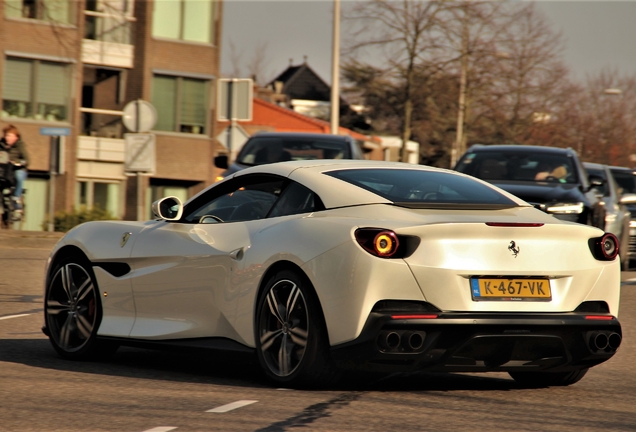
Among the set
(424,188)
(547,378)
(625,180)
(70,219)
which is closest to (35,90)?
(70,219)

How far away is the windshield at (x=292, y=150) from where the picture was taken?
1838cm

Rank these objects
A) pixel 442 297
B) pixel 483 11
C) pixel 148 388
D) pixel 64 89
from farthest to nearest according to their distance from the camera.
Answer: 1. pixel 483 11
2. pixel 64 89
3. pixel 148 388
4. pixel 442 297

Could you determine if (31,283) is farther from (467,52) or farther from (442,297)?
(467,52)

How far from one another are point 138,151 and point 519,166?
275 inches

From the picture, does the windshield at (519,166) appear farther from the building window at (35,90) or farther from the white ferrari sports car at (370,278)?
the building window at (35,90)

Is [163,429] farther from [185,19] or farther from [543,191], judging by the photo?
[185,19]

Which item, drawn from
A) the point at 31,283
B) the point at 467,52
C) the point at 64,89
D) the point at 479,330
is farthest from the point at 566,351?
the point at 467,52

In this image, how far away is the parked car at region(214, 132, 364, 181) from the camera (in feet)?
60.3

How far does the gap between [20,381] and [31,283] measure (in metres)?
7.06

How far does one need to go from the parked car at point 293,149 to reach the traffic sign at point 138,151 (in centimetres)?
194

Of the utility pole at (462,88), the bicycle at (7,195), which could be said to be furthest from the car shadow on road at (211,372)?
the utility pole at (462,88)

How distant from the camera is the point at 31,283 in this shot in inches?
545

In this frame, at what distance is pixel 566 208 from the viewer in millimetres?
15102

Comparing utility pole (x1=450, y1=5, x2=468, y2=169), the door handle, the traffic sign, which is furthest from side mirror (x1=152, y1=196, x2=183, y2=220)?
utility pole (x1=450, y1=5, x2=468, y2=169)
